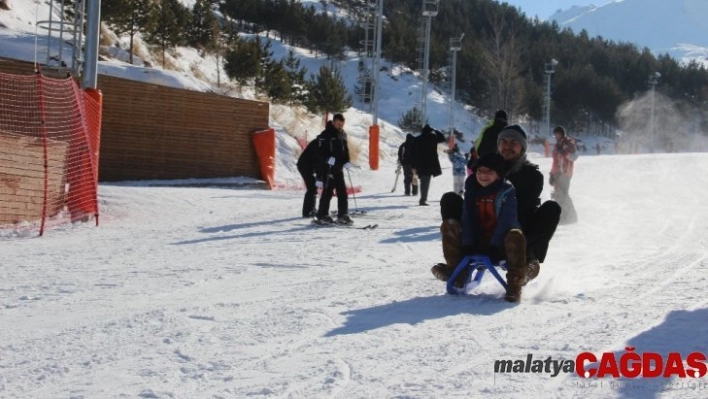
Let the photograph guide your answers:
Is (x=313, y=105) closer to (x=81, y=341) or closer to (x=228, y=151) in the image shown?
(x=228, y=151)

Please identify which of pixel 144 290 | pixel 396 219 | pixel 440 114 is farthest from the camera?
pixel 440 114

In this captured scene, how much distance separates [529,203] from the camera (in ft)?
19.7

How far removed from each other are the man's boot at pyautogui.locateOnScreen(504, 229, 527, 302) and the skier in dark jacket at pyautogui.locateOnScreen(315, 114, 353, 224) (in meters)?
5.91

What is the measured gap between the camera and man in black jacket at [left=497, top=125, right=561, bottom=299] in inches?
230

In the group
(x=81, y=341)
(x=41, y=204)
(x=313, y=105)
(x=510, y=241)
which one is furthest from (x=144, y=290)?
(x=313, y=105)

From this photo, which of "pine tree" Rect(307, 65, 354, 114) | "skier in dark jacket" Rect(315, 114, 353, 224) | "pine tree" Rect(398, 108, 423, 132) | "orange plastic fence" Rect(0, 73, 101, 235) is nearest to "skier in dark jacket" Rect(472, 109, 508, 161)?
"skier in dark jacket" Rect(315, 114, 353, 224)

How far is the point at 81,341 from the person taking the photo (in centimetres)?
428

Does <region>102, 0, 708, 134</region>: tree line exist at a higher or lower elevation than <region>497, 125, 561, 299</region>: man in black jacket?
higher

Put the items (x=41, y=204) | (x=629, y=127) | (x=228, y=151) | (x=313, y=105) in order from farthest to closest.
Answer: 1. (x=629, y=127)
2. (x=313, y=105)
3. (x=228, y=151)
4. (x=41, y=204)

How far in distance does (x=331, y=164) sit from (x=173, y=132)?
9.47 m

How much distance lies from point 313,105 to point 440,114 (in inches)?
1159

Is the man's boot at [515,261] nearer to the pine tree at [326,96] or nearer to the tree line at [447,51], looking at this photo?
the tree line at [447,51]

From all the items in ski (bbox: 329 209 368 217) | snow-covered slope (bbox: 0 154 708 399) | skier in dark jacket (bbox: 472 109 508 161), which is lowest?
snow-covered slope (bbox: 0 154 708 399)

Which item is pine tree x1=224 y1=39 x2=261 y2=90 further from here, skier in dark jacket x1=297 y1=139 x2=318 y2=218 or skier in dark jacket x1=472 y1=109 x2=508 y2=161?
skier in dark jacket x1=472 y1=109 x2=508 y2=161
